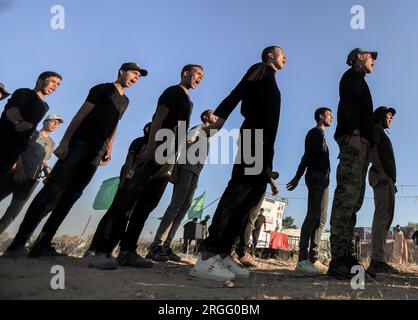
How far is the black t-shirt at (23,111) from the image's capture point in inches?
160

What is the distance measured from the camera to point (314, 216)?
4734mm

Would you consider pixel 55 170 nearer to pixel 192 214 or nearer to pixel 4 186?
pixel 4 186

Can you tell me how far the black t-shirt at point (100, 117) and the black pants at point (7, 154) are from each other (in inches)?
29.1

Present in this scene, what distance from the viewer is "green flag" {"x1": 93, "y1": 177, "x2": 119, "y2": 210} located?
9.30 meters

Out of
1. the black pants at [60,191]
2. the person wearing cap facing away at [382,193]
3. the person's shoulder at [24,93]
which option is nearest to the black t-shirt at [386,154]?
the person wearing cap facing away at [382,193]

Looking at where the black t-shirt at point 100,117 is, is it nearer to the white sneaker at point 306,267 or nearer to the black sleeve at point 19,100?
the black sleeve at point 19,100

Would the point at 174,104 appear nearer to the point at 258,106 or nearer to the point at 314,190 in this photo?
the point at 258,106

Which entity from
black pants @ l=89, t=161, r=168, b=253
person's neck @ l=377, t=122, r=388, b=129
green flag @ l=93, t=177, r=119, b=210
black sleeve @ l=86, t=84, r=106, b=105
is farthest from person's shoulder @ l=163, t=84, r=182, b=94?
green flag @ l=93, t=177, r=119, b=210

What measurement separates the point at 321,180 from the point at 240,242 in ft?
4.34

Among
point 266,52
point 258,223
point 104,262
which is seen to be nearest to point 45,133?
point 104,262

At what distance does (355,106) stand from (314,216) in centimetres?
163

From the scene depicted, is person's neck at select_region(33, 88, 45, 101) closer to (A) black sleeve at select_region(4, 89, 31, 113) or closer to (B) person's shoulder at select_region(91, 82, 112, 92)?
(A) black sleeve at select_region(4, 89, 31, 113)

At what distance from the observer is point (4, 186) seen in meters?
4.62
